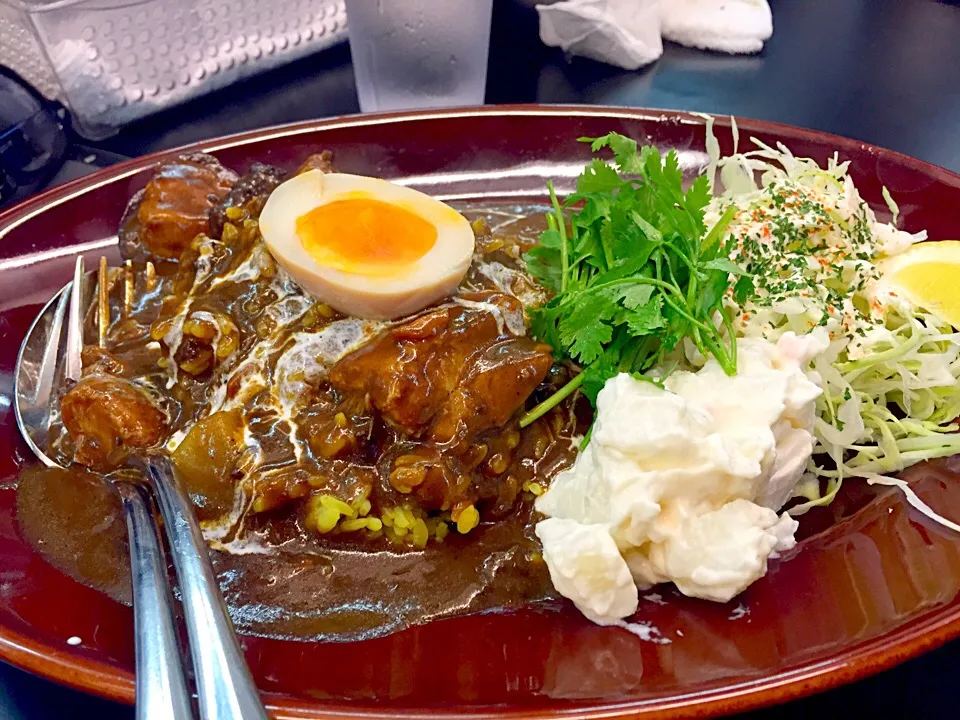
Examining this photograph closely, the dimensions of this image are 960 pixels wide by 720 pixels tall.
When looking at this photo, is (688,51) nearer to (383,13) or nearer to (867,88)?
(867,88)

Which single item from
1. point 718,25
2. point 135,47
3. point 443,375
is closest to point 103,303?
point 443,375

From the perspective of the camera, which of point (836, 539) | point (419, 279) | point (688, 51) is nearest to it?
point (836, 539)

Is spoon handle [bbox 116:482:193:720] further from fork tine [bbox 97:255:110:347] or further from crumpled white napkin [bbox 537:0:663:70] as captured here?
crumpled white napkin [bbox 537:0:663:70]

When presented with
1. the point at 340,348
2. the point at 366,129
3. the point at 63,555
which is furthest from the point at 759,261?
the point at 63,555

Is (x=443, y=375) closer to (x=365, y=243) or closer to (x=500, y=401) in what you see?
(x=500, y=401)

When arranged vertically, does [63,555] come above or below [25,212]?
below

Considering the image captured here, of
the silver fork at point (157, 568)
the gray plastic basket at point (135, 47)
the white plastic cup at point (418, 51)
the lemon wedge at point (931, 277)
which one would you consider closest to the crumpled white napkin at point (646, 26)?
the white plastic cup at point (418, 51)
